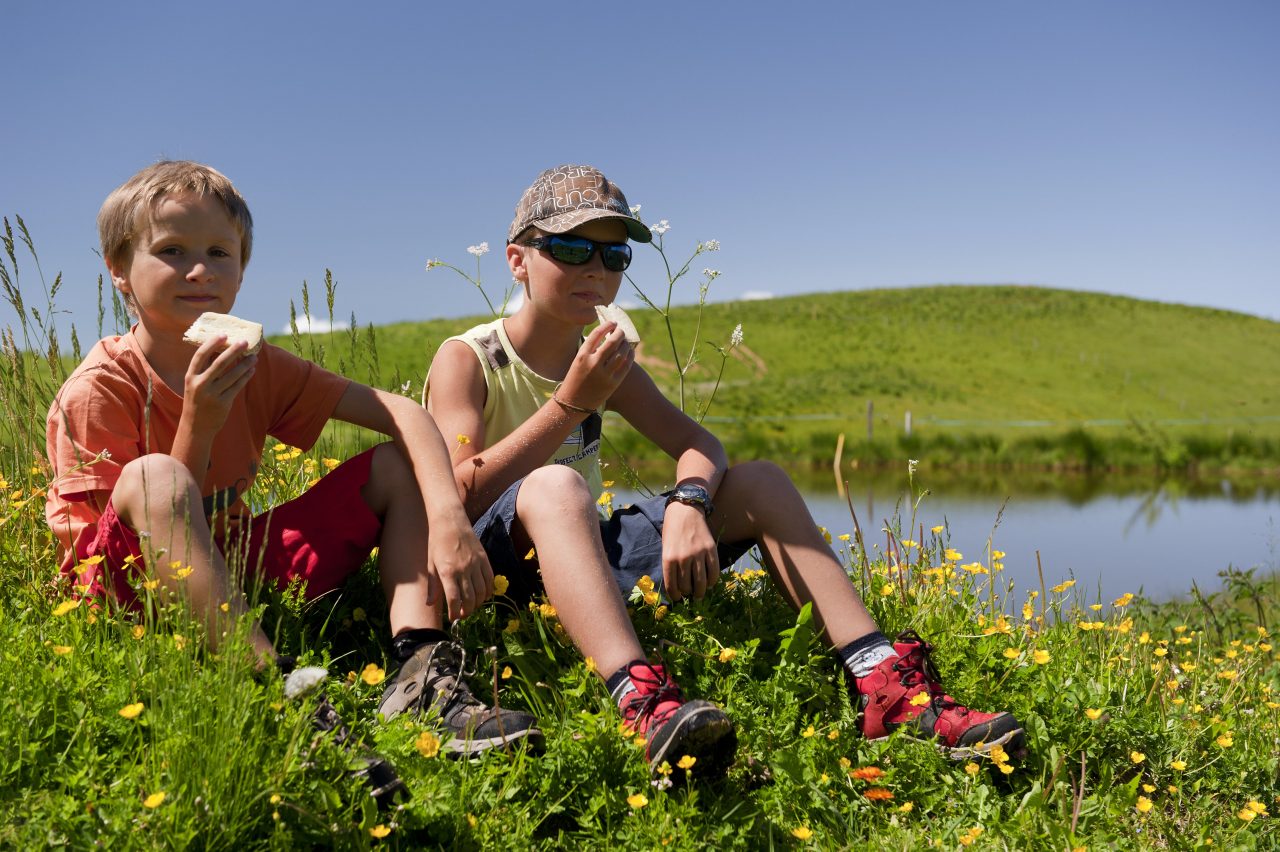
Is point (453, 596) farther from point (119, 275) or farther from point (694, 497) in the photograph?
point (119, 275)

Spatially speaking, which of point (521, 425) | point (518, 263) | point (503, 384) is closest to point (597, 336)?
point (521, 425)

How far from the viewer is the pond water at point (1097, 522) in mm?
12719

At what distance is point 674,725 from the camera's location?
1.94 meters

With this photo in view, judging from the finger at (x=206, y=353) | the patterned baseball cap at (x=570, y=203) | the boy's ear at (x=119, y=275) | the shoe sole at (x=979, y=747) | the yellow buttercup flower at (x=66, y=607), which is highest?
the patterned baseball cap at (x=570, y=203)

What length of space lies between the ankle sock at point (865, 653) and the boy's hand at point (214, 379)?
1729 millimetres

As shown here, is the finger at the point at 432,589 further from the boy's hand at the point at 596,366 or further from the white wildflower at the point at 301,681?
the boy's hand at the point at 596,366

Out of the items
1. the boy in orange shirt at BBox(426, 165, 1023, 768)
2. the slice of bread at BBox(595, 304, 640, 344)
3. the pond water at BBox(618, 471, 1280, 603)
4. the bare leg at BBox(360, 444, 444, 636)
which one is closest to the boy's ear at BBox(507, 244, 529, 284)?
the boy in orange shirt at BBox(426, 165, 1023, 768)

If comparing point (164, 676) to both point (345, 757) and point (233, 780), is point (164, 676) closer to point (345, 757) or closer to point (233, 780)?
point (233, 780)

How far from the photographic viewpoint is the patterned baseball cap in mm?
2730

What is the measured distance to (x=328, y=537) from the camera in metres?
2.53

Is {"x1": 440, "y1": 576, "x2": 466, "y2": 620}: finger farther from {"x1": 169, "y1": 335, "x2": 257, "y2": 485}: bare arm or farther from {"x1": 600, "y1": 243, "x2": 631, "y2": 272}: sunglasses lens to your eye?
{"x1": 600, "y1": 243, "x2": 631, "y2": 272}: sunglasses lens

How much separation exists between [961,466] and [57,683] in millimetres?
28211

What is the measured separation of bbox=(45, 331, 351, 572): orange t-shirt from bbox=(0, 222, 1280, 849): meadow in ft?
0.92

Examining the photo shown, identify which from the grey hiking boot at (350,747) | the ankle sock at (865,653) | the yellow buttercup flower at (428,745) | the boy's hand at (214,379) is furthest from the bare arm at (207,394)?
the ankle sock at (865,653)
